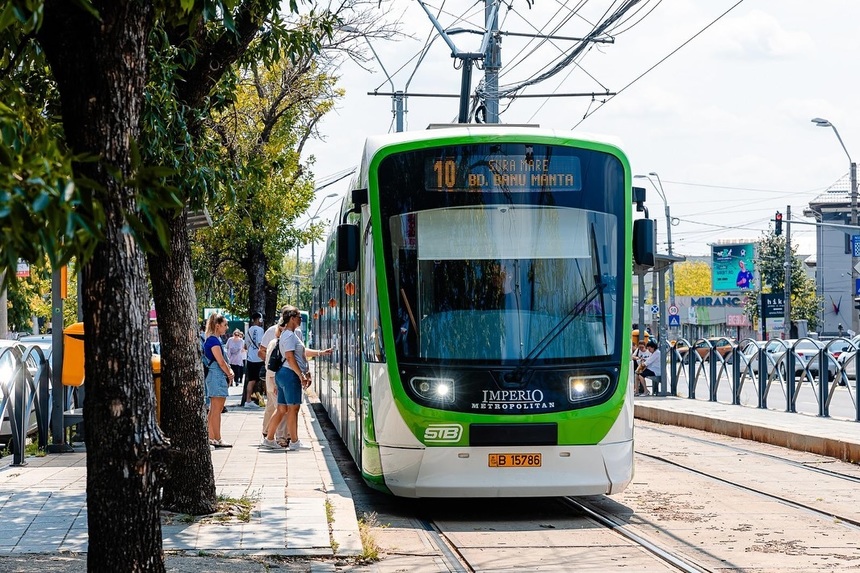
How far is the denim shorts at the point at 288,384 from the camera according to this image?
1507 centimetres

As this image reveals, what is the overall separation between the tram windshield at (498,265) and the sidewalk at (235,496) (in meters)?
1.60

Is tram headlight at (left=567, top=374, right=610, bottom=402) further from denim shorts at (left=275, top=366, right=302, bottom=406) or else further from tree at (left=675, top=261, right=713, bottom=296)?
tree at (left=675, top=261, right=713, bottom=296)

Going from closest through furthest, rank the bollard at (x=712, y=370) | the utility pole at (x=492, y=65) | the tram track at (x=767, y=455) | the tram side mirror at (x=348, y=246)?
the tram side mirror at (x=348, y=246) → the tram track at (x=767, y=455) → the utility pole at (x=492, y=65) → the bollard at (x=712, y=370)

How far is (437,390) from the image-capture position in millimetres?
9992

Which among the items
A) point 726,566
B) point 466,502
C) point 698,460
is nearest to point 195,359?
point 466,502

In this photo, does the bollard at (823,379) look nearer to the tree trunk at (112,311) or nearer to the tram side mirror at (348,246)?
the tram side mirror at (348,246)

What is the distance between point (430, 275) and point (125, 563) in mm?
5340

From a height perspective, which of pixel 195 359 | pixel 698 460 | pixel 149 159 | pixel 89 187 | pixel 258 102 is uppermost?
pixel 258 102

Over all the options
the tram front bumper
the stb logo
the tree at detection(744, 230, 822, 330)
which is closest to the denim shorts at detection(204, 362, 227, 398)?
the tram front bumper

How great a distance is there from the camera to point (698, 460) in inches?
584

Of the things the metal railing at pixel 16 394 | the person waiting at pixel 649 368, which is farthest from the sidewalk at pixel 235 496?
the person waiting at pixel 649 368

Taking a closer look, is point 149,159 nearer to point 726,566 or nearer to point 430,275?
point 430,275

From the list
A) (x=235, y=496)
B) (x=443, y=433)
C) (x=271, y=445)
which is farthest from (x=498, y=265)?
(x=271, y=445)

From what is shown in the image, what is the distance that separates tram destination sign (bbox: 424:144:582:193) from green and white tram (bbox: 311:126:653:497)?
1 cm
